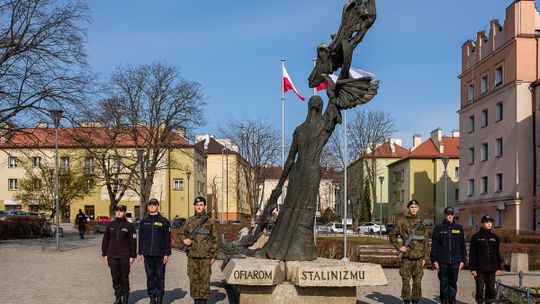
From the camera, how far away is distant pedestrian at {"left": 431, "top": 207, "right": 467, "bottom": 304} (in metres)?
9.85

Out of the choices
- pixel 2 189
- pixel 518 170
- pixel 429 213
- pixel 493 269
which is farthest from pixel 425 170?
pixel 493 269

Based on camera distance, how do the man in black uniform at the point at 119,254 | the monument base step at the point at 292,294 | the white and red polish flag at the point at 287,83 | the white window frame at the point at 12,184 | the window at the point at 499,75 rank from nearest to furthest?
the monument base step at the point at 292,294 → the man in black uniform at the point at 119,254 → the white and red polish flag at the point at 287,83 → the window at the point at 499,75 → the white window frame at the point at 12,184

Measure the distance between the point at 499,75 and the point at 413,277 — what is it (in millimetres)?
38449

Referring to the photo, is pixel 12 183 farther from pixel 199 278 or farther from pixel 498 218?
pixel 199 278

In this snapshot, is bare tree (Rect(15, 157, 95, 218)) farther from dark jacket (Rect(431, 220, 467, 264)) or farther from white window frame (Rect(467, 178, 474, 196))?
dark jacket (Rect(431, 220, 467, 264))

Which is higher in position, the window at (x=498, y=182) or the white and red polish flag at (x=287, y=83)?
the white and red polish flag at (x=287, y=83)

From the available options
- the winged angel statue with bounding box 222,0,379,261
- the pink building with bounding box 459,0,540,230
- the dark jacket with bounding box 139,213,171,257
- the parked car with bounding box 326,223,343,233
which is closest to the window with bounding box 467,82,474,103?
the pink building with bounding box 459,0,540,230

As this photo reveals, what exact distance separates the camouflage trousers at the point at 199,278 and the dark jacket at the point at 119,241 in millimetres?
1472

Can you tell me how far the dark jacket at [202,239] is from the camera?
9.08 meters

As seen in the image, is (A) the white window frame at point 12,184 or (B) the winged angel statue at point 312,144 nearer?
(B) the winged angel statue at point 312,144

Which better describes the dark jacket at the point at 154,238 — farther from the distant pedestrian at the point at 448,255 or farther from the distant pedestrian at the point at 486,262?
the distant pedestrian at the point at 486,262

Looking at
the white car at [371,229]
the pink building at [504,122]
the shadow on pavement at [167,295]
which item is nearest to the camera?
the shadow on pavement at [167,295]

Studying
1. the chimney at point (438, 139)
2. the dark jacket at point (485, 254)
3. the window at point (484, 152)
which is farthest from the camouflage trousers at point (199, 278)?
the chimney at point (438, 139)

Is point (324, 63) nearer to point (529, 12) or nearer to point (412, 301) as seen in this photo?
point (412, 301)
